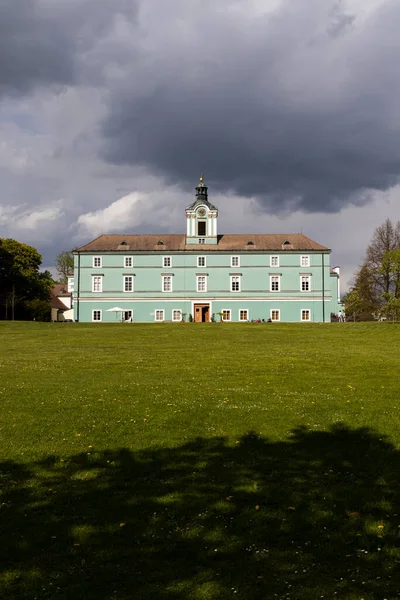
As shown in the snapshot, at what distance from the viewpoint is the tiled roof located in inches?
3012

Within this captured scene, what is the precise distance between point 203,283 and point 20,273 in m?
28.1

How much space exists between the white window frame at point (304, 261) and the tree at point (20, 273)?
133 ft

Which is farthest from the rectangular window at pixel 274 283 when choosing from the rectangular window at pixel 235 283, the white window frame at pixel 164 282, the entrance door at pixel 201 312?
the white window frame at pixel 164 282

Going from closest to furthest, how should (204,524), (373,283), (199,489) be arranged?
1. (204,524)
2. (199,489)
3. (373,283)

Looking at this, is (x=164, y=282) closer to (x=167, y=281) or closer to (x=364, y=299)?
(x=167, y=281)

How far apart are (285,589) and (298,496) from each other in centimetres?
238

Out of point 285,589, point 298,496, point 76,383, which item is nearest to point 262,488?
point 298,496

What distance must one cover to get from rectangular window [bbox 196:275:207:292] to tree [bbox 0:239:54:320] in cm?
2484

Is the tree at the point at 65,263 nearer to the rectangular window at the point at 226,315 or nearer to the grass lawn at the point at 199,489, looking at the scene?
the rectangular window at the point at 226,315

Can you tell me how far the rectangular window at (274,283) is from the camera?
75.6 m

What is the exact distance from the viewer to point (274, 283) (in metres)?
75.7

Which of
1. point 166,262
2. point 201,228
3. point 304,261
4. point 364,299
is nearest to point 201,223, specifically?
point 201,228

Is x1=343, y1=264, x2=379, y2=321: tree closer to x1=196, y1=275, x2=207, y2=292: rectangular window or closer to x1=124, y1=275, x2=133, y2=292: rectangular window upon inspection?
x1=196, y1=275, x2=207, y2=292: rectangular window

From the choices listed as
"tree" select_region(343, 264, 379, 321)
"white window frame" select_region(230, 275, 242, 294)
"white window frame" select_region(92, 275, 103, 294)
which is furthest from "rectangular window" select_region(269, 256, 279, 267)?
"white window frame" select_region(92, 275, 103, 294)
